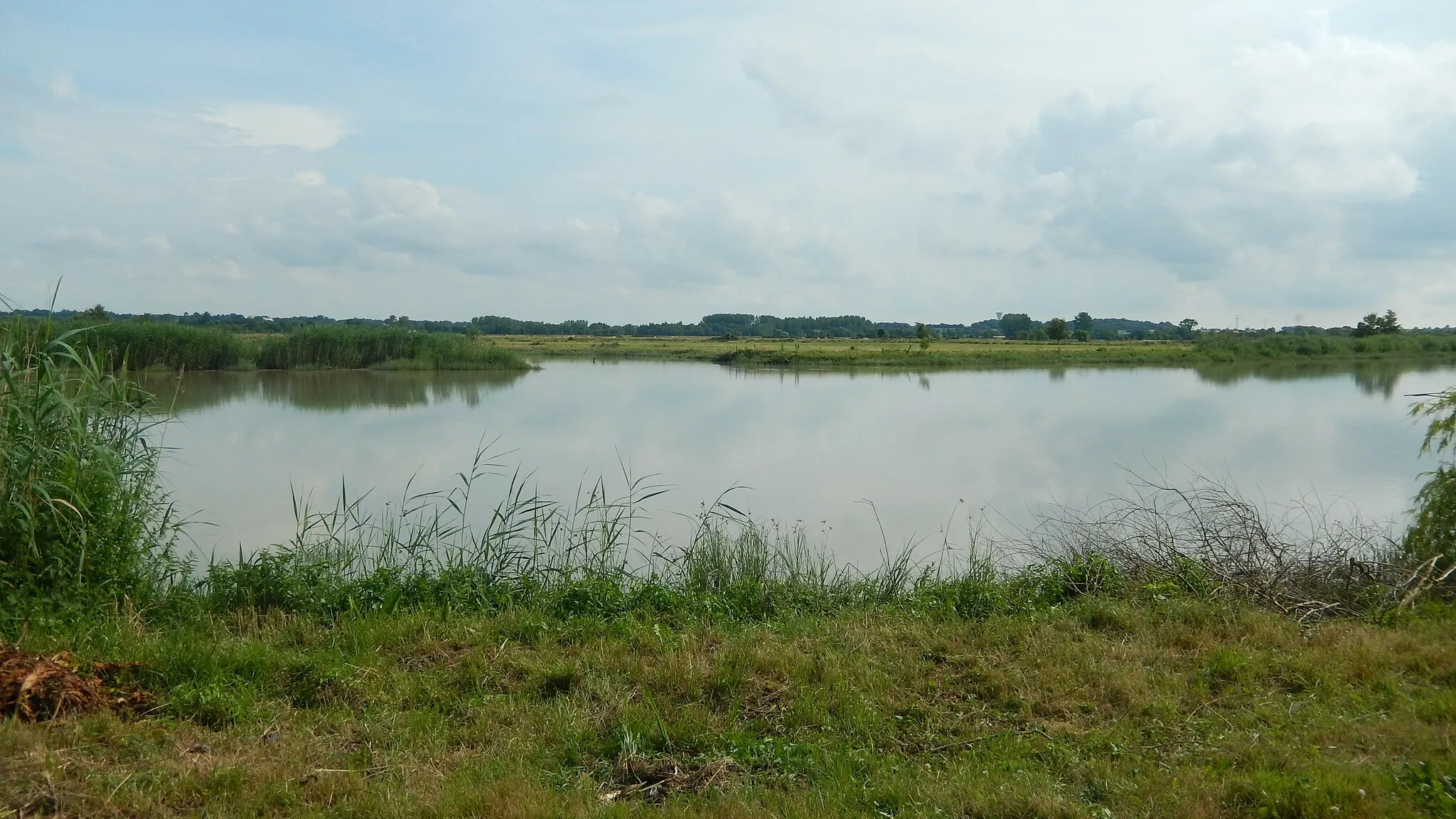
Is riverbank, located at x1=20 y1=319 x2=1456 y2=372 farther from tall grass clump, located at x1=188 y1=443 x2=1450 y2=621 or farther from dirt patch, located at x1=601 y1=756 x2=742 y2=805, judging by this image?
dirt patch, located at x1=601 y1=756 x2=742 y2=805

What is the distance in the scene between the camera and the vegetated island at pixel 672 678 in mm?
2639

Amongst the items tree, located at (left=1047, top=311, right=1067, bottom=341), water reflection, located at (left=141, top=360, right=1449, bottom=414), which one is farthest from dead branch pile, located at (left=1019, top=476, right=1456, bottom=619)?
tree, located at (left=1047, top=311, right=1067, bottom=341)

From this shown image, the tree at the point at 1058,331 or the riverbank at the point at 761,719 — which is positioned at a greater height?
the tree at the point at 1058,331

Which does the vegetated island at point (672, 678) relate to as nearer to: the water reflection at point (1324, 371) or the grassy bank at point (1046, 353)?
the water reflection at point (1324, 371)

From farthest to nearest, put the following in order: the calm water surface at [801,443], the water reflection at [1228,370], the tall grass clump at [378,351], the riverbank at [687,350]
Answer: the tall grass clump at [378,351], the water reflection at [1228,370], the riverbank at [687,350], the calm water surface at [801,443]

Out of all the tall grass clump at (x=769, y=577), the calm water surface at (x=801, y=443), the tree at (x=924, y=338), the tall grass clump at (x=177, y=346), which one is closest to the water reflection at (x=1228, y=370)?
the calm water surface at (x=801, y=443)

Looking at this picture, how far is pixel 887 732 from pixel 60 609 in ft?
12.2

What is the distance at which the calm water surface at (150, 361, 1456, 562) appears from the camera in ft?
34.9

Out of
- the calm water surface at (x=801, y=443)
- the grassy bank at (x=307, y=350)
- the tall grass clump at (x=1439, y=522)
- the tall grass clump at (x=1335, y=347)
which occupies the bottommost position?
the calm water surface at (x=801, y=443)

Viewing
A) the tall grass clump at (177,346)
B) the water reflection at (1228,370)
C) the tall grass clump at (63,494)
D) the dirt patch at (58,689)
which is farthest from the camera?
the water reflection at (1228,370)

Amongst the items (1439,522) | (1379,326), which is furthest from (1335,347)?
(1439,522)

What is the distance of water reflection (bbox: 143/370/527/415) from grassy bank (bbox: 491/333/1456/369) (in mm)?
14653

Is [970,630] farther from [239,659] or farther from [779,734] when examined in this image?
[239,659]

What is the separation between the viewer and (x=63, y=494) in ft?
14.7
